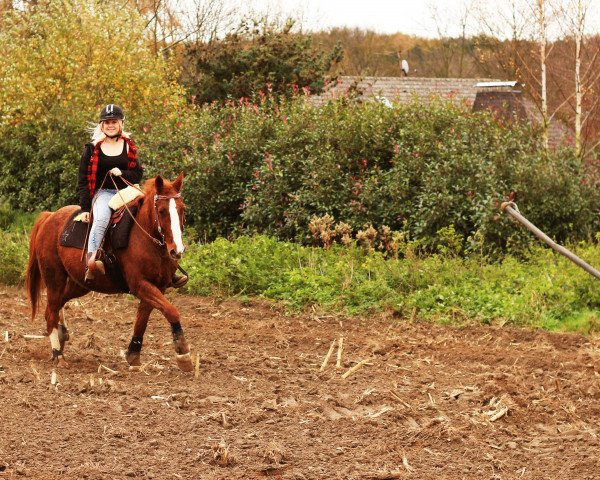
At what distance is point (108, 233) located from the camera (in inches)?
369

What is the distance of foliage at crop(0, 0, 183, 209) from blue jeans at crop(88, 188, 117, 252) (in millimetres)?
11467

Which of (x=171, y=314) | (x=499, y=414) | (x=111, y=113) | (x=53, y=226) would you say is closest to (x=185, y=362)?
(x=171, y=314)

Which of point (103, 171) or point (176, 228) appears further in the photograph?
point (103, 171)

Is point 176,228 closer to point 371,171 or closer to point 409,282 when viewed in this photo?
point 409,282

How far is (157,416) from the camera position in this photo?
7.48 m

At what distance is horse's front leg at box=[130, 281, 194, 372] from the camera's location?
348 inches

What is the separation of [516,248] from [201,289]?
14.5ft

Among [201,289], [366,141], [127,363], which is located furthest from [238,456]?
[366,141]

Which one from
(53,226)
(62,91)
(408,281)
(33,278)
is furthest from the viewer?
(62,91)

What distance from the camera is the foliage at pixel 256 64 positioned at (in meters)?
24.6

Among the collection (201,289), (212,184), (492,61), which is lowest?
(201,289)

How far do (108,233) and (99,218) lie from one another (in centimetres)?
18

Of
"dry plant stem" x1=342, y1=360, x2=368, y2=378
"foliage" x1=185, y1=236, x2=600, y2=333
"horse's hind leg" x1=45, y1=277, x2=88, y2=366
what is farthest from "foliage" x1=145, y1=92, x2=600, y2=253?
"horse's hind leg" x1=45, y1=277, x2=88, y2=366

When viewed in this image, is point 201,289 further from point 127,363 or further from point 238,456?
point 238,456
